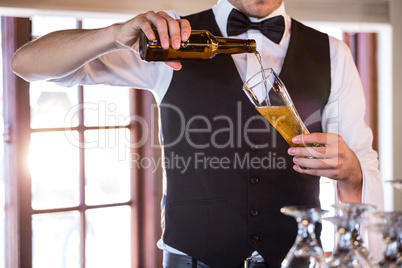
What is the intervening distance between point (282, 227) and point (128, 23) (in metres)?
0.79

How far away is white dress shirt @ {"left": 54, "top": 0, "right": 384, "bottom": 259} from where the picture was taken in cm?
176

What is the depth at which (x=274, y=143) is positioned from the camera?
5.79ft

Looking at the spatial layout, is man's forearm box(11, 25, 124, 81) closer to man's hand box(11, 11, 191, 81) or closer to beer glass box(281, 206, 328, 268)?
man's hand box(11, 11, 191, 81)

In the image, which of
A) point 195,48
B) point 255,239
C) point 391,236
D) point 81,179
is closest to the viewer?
point 391,236

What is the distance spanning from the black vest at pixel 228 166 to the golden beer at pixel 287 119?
39 centimetres

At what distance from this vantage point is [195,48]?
1.42 meters

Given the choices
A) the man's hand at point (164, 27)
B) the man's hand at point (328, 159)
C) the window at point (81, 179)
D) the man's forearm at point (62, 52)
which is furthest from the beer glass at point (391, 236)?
the window at point (81, 179)

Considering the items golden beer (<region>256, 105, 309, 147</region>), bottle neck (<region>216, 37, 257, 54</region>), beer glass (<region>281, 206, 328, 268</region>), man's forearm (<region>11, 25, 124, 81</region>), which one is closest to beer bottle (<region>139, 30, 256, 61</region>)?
bottle neck (<region>216, 37, 257, 54</region>)

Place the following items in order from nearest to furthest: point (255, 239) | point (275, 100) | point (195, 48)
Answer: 1. point (275, 100)
2. point (195, 48)
3. point (255, 239)

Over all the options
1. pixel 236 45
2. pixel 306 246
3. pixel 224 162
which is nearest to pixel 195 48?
pixel 236 45

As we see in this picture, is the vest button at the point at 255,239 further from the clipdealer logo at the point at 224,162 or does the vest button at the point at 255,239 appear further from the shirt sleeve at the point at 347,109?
the shirt sleeve at the point at 347,109

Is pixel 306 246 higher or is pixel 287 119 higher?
pixel 287 119

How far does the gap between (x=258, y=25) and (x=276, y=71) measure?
179 mm

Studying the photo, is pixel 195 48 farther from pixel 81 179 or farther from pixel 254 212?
pixel 81 179
